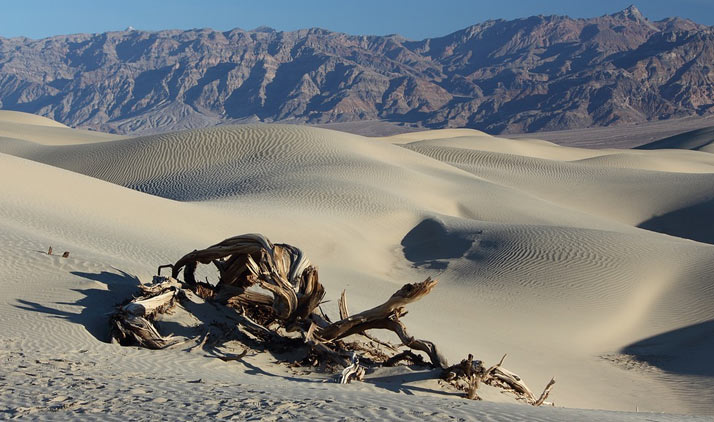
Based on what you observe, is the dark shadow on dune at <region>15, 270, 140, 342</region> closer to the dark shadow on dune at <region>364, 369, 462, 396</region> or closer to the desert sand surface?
the desert sand surface

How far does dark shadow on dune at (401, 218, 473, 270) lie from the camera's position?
54.0 ft

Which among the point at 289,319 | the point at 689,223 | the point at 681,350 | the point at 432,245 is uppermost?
the point at 689,223

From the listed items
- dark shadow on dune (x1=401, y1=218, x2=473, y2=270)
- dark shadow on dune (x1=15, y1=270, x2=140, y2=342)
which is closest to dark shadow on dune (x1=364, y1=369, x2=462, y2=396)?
dark shadow on dune (x1=15, y1=270, x2=140, y2=342)

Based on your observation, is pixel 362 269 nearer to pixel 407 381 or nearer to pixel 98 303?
pixel 98 303

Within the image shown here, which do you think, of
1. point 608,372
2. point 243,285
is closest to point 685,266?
point 608,372

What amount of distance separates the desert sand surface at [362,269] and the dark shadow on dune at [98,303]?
1.1 inches

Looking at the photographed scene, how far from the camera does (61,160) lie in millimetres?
29844

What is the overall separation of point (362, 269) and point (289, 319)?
26.0 feet

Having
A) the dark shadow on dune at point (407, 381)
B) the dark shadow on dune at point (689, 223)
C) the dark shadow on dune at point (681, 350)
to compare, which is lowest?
the dark shadow on dune at point (407, 381)

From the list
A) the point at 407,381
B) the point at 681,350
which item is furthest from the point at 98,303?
the point at 681,350

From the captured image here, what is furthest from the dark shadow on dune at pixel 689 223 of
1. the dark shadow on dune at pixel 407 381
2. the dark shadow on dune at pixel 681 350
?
the dark shadow on dune at pixel 407 381

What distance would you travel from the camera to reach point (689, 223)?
85.8 ft

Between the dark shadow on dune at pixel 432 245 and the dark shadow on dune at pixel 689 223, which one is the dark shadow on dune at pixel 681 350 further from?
the dark shadow on dune at pixel 689 223

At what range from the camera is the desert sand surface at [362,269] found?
212 inches
